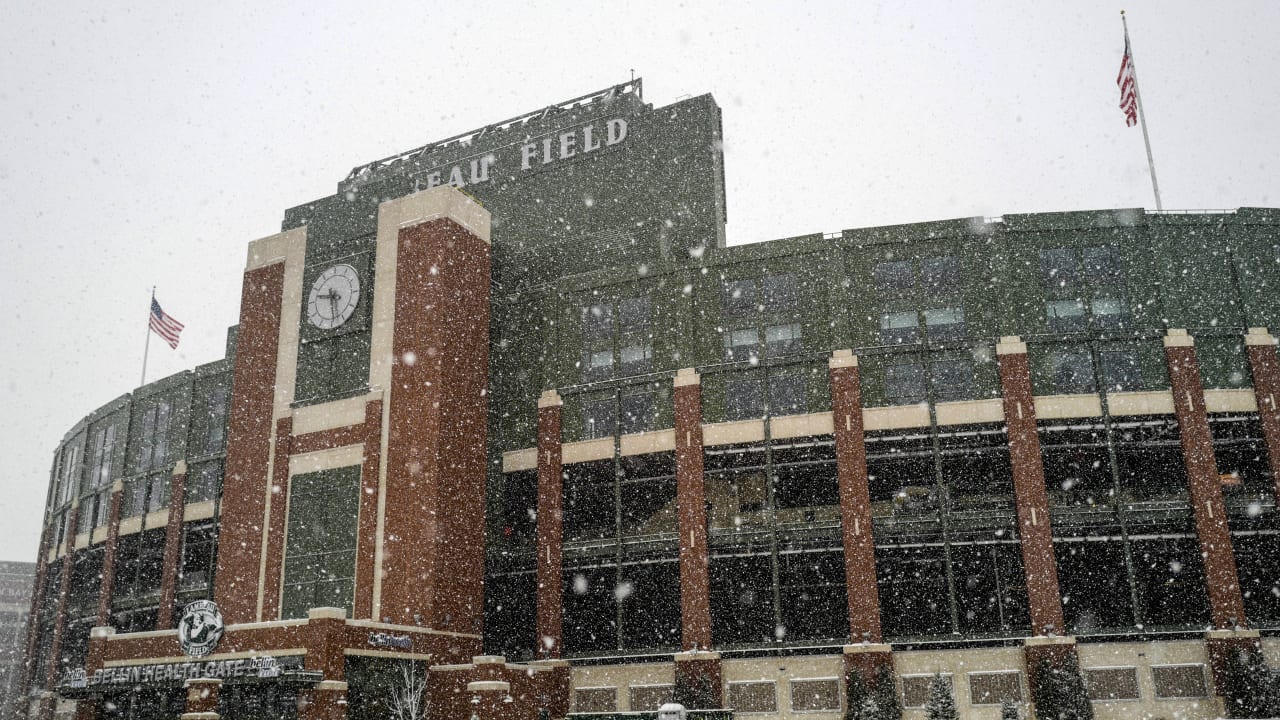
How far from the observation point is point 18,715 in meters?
64.9

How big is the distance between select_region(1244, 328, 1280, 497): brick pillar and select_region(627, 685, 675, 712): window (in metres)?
25.5

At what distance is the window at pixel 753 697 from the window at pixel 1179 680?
556 inches

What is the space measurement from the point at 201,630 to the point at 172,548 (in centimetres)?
1822

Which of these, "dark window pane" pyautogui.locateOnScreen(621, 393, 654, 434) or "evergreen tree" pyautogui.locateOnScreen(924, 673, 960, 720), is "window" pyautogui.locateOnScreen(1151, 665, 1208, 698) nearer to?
"evergreen tree" pyautogui.locateOnScreen(924, 673, 960, 720)

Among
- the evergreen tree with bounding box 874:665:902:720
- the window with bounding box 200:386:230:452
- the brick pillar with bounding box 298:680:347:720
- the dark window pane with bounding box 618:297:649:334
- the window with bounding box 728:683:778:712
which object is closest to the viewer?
the brick pillar with bounding box 298:680:347:720

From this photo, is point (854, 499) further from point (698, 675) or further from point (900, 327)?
point (698, 675)

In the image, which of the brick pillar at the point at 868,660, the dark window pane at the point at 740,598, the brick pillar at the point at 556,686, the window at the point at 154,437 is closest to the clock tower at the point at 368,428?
the brick pillar at the point at 556,686

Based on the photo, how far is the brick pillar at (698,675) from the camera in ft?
125

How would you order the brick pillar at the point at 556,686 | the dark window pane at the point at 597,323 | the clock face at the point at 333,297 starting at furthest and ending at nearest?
the dark window pane at the point at 597,323 → the clock face at the point at 333,297 → the brick pillar at the point at 556,686

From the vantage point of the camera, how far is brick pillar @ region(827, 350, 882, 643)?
38312 mm

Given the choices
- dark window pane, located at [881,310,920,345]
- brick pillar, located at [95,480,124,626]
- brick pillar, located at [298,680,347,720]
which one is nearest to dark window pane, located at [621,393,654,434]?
dark window pane, located at [881,310,920,345]

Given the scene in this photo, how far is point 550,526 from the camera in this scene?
43656 millimetres

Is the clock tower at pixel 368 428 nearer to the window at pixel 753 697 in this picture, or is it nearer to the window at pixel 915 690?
the window at pixel 753 697

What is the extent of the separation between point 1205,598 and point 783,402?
1801 centimetres
